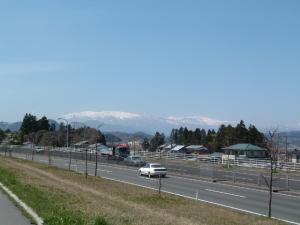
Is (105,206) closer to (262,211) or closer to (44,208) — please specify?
(44,208)

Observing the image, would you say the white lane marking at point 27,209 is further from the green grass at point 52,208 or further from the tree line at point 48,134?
the tree line at point 48,134

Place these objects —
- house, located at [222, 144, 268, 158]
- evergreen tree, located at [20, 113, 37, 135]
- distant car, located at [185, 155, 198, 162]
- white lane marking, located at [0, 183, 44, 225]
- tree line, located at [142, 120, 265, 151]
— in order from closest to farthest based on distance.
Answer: white lane marking, located at [0, 183, 44, 225] → distant car, located at [185, 155, 198, 162] → house, located at [222, 144, 268, 158] → tree line, located at [142, 120, 265, 151] → evergreen tree, located at [20, 113, 37, 135]

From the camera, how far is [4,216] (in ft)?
53.8

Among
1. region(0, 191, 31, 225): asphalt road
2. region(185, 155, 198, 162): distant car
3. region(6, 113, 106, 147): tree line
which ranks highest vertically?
region(6, 113, 106, 147): tree line

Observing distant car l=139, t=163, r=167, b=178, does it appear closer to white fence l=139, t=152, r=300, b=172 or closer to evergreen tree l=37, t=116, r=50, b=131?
white fence l=139, t=152, r=300, b=172

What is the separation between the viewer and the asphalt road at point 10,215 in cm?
1502

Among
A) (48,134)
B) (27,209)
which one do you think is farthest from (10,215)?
(48,134)

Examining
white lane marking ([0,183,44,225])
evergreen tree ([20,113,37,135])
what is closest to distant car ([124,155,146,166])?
white lane marking ([0,183,44,225])

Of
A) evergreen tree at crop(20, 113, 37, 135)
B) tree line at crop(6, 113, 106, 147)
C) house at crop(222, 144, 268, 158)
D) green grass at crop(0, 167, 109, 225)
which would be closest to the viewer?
green grass at crop(0, 167, 109, 225)

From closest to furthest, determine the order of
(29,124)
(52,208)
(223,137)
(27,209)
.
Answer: (52,208) → (27,209) → (223,137) → (29,124)

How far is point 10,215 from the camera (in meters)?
16.7

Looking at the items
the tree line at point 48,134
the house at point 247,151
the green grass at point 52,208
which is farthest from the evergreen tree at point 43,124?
the green grass at point 52,208

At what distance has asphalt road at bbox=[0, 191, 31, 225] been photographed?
15016 millimetres

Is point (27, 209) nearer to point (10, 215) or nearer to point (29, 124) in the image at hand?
point (10, 215)
